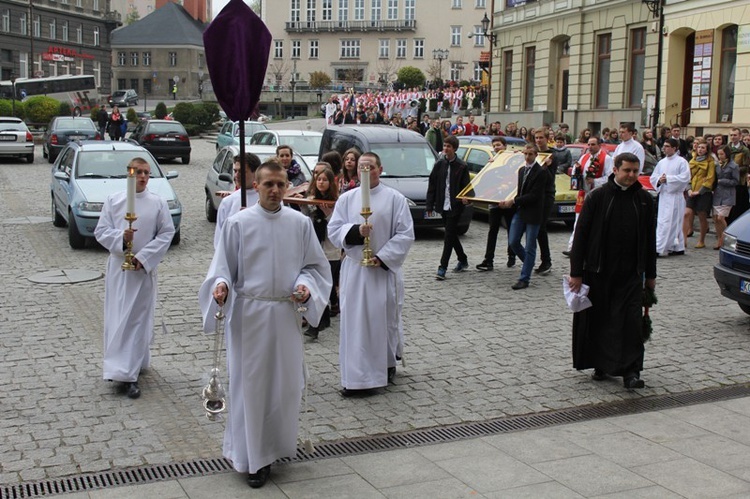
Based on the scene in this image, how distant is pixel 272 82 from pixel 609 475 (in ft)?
329

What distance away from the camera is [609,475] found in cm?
564

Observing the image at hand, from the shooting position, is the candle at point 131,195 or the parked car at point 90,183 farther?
the parked car at point 90,183

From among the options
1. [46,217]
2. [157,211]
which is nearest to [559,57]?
[46,217]

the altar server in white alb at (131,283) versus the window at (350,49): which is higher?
the window at (350,49)

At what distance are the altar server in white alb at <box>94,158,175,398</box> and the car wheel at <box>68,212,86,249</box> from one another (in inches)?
277

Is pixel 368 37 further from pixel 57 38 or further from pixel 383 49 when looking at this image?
pixel 57 38

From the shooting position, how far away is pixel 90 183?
14883 mm

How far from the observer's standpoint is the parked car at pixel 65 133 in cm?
3038

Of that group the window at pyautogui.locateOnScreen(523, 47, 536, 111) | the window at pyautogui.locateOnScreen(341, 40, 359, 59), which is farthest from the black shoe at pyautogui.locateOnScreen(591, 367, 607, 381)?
the window at pyautogui.locateOnScreen(341, 40, 359, 59)

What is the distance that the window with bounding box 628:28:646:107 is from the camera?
3097 centimetres

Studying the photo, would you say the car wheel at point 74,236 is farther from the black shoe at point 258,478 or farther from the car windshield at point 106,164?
the black shoe at point 258,478

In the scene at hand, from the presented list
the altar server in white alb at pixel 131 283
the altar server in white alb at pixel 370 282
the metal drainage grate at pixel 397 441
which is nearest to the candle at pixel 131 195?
the altar server in white alb at pixel 131 283

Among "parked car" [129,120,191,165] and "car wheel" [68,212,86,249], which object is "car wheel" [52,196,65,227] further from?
"parked car" [129,120,191,165]

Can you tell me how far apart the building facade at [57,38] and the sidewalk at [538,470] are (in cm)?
7227
